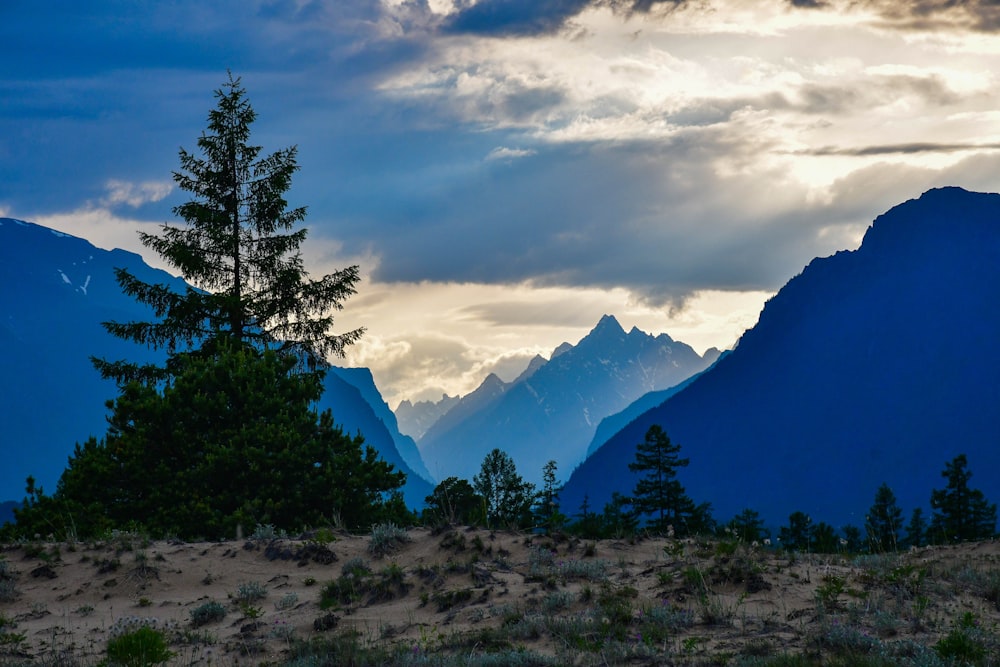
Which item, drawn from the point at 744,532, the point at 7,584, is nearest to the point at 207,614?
the point at 7,584

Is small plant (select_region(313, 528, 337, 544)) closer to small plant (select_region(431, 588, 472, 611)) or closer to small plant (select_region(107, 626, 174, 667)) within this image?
small plant (select_region(431, 588, 472, 611))

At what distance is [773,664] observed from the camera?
783 centimetres

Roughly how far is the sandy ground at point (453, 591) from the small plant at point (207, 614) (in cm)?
10

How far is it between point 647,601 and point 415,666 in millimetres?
3507

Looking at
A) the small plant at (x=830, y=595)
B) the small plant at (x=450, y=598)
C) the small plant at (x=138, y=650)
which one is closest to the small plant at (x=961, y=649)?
the small plant at (x=830, y=595)

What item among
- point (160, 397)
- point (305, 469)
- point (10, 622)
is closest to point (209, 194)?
point (160, 397)

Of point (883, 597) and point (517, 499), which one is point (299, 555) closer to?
point (883, 597)

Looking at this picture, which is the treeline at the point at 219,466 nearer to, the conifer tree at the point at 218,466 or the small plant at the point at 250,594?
the conifer tree at the point at 218,466

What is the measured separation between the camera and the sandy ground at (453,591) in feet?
32.3

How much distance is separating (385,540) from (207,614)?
383 cm

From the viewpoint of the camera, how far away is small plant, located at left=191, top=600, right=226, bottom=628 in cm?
1148

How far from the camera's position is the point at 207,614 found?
11.5 metres

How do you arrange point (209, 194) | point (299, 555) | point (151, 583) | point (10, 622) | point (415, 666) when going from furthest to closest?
point (209, 194)
point (299, 555)
point (151, 583)
point (10, 622)
point (415, 666)

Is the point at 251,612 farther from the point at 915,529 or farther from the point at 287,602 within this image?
the point at 915,529
